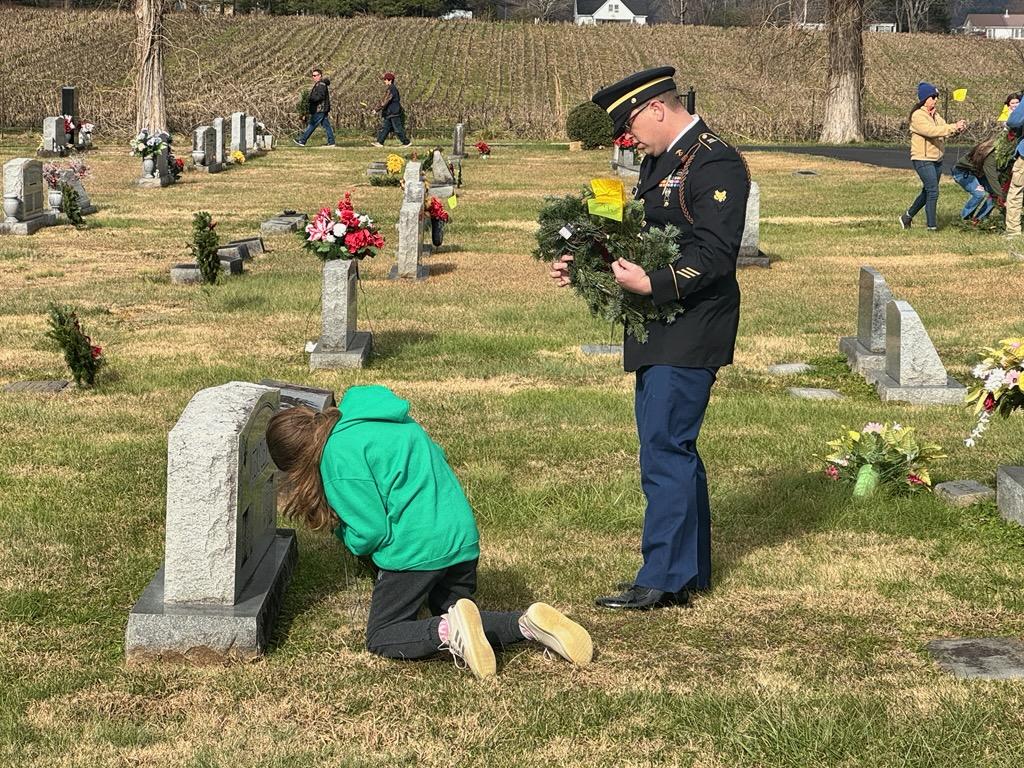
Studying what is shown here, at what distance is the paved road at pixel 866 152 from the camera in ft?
116

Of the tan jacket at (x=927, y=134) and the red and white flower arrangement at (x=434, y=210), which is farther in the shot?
the tan jacket at (x=927, y=134)

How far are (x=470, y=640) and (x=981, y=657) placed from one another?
212cm

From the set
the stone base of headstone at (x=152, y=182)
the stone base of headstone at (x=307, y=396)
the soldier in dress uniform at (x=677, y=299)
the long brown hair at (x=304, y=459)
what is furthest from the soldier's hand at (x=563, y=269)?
the stone base of headstone at (x=152, y=182)

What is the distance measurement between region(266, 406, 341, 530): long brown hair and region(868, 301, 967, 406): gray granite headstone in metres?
6.63

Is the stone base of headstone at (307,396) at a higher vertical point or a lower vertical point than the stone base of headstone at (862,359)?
higher

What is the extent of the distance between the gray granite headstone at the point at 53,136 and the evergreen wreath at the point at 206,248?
67.9ft

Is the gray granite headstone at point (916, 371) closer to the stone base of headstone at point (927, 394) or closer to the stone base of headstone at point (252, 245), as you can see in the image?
the stone base of headstone at point (927, 394)

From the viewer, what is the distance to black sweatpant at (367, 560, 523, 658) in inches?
221

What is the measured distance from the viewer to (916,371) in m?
11.1

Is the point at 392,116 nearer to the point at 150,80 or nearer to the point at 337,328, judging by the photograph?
the point at 150,80

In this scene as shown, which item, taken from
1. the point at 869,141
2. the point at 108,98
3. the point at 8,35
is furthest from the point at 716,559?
the point at 8,35

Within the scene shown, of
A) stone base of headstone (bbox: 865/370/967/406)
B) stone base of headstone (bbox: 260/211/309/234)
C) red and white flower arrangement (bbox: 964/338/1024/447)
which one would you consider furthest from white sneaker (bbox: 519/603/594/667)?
stone base of headstone (bbox: 260/211/309/234)

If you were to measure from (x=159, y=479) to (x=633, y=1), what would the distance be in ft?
475

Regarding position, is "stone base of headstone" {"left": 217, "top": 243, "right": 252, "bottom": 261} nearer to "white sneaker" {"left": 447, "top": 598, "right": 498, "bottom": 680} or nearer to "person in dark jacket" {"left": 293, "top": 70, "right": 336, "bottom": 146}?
"white sneaker" {"left": 447, "top": 598, "right": 498, "bottom": 680}
